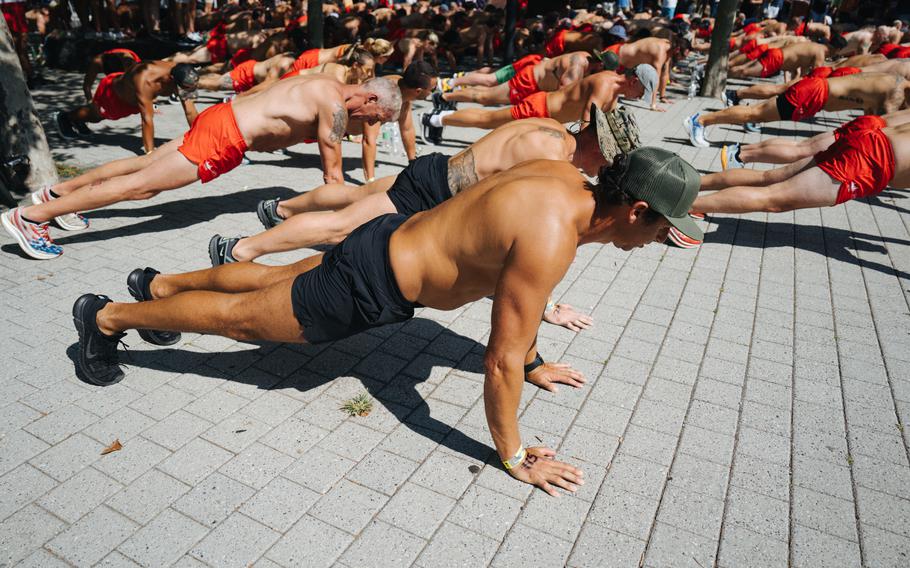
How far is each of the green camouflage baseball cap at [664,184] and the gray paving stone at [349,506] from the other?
175 cm

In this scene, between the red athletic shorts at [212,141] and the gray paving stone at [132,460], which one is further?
the red athletic shorts at [212,141]

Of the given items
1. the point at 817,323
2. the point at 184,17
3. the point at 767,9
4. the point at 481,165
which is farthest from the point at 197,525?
the point at 767,9

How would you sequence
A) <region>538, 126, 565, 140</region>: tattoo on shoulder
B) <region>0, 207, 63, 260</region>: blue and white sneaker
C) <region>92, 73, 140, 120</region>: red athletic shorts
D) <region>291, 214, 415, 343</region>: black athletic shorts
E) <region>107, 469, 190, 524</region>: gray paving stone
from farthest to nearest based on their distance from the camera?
<region>92, 73, 140, 120</region>: red athletic shorts → <region>0, 207, 63, 260</region>: blue and white sneaker → <region>538, 126, 565, 140</region>: tattoo on shoulder → <region>291, 214, 415, 343</region>: black athletic shorts → <region>107, 469, 190, 524</region>: gray paving stone

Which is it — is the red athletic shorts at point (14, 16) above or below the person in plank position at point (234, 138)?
above

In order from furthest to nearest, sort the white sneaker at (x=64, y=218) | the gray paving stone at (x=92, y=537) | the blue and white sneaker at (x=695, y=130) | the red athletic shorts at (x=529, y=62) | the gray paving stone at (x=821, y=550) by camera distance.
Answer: the red athletic shorts at (x=529, y=62) → the blue and white sneaker at (x=695, y=130) → the white sneaker at (x=64, y=218) → the gray paving stone at (x=821, y=550) → the gray paving stone at (x=92, y=537)

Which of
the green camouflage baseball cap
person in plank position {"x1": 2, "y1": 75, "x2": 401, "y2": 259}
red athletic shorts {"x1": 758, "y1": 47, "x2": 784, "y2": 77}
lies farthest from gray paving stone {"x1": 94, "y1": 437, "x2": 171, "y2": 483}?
red athletic shorts {"x1": 758, "y1": 47, "x2": 784, "y2": 77}

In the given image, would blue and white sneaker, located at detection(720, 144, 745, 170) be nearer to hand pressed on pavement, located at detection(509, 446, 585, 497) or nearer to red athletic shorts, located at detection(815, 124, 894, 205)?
red athletic shorts, located at detection(815, 124, 894, 205)

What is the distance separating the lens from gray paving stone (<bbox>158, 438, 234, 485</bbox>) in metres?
2.73

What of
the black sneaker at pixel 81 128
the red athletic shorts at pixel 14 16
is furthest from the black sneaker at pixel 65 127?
the red athletic shorts at pixel 14 16

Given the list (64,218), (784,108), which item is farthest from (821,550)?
(784,108)

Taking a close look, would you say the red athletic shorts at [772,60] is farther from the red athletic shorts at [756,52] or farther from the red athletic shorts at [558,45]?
the red athletic shorts at [558,45]

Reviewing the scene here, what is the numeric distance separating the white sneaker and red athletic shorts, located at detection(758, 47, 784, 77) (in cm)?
1343

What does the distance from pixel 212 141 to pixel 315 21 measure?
7.60 m

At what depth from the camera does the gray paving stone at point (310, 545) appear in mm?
2336
